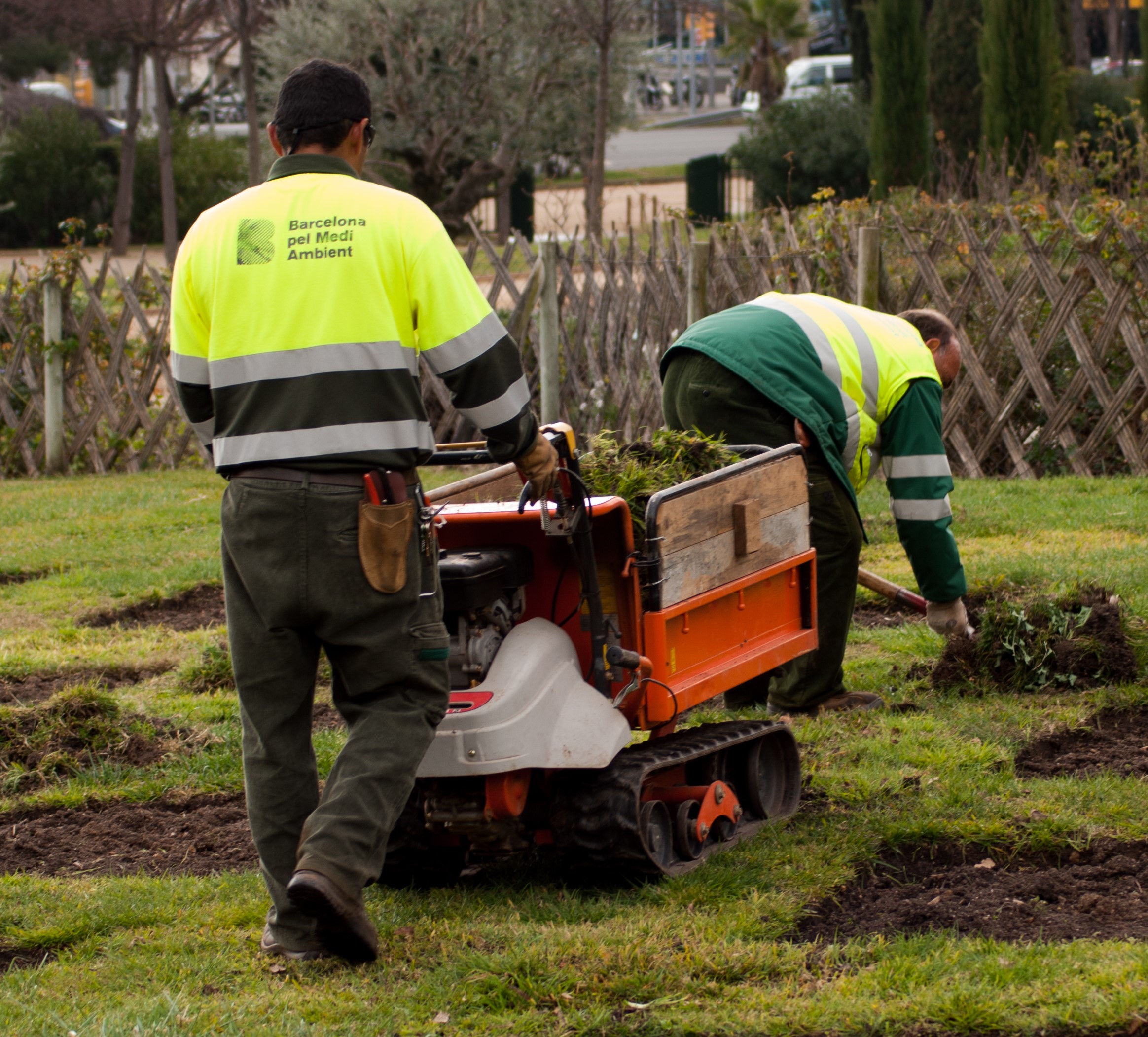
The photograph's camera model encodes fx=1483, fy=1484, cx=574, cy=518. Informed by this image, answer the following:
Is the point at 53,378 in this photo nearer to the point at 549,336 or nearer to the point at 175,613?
the point at 549,336

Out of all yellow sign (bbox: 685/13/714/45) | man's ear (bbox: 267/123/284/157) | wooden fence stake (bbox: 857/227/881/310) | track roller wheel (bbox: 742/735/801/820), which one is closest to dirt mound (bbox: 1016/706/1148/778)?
track roller wheel (bbox: 742/735/801/820)

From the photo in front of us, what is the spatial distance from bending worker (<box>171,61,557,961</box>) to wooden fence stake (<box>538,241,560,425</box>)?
7215 mm

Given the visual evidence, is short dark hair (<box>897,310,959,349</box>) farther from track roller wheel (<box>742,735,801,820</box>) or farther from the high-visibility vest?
track roller wheel (<box>742,735,801,820</box>)

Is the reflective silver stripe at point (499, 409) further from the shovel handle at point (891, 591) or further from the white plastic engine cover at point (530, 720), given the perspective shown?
the shovel handle at point (891, 591)

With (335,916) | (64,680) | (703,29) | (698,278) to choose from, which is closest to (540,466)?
(335,916)

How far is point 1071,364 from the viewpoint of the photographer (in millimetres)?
9430

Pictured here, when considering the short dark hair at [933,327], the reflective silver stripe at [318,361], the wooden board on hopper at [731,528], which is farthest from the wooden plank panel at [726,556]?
the short dark hair at [933,327]

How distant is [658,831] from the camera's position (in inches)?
157

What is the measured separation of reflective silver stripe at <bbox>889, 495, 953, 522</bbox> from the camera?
520 cm

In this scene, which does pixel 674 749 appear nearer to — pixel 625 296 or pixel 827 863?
pixel 827 863

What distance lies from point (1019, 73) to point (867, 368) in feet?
55.1

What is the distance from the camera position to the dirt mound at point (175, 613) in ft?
23.9

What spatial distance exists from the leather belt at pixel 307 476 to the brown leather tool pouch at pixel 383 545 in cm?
6

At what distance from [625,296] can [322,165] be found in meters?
7.37
